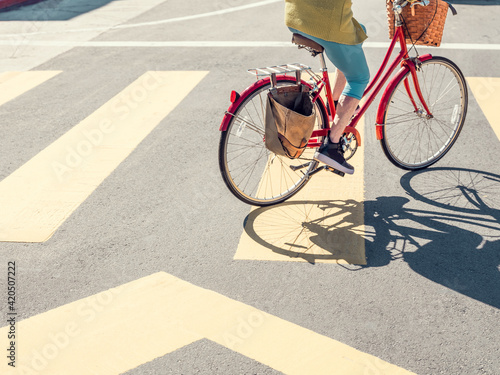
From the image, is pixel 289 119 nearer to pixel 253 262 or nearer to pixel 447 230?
pixel 253 262

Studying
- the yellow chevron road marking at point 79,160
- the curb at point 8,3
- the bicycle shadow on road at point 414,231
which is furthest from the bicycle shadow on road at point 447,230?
the curb at point 8,3

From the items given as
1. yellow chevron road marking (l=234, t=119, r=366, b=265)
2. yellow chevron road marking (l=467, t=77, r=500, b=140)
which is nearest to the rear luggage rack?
yellow chevron road marking (l=234, t=119, r=366, b=265)

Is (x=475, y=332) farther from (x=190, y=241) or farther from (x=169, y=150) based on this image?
(x=169, y=150)

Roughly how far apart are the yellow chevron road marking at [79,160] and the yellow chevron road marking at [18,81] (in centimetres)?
138

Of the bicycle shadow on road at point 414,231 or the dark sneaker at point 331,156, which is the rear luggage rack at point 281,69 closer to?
the dark sneaker at point 331,156

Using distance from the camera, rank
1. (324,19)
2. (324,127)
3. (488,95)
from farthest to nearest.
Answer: (488,95) < (324,127) < (324,19)

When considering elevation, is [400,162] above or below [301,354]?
above

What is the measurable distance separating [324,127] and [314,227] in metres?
0.77

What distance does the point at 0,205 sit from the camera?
14.2 ft

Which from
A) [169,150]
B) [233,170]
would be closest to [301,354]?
[233,170]

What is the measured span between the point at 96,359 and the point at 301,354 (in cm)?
110

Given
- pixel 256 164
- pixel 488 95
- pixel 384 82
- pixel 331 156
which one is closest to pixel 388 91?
pixel 384 82

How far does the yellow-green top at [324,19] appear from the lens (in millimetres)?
3384

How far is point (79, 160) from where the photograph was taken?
5.04 metres
